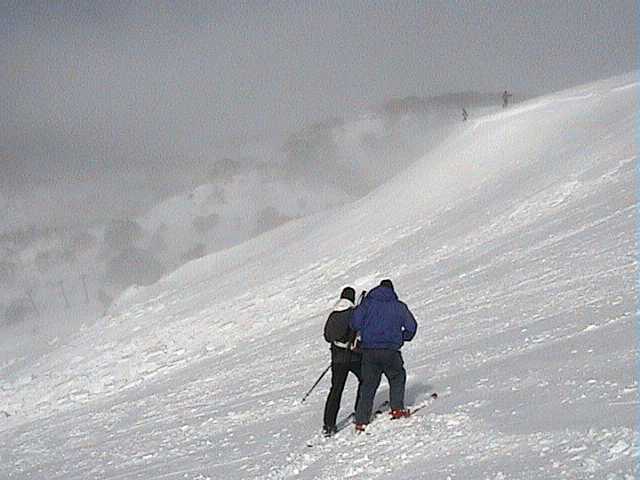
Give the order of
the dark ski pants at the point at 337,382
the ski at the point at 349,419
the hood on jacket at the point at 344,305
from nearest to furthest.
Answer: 1. the hood on jacket at the point at 344,305
2. the dark ski pants at the point at 337,382
3. the ski at the point at 349,419

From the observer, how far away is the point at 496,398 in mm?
8266

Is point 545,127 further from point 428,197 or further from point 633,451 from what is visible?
point 633,451

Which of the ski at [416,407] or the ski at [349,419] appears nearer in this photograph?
the ski at [416,407]

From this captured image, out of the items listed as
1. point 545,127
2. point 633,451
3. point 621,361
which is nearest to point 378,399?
point 621,361

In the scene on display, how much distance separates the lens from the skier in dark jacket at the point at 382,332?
328 inches

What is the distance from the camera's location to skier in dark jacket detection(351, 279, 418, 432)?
8.33 m

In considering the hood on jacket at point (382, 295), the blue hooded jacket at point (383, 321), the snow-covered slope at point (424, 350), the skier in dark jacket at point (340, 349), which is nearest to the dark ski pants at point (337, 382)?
the skier in dark jacket at point (340, 349)

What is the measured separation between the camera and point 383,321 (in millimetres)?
8312

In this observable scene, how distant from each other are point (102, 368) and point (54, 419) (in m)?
4.13

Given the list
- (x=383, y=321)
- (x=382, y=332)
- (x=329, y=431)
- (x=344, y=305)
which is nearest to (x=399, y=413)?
(x=329, y=431)

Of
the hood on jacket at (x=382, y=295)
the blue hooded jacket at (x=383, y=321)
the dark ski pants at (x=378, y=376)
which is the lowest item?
the dark ski pants at (x=378, y=376)

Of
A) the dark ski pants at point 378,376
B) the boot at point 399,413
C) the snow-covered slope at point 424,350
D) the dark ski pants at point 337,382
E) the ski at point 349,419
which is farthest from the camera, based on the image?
the ski at point 349,419

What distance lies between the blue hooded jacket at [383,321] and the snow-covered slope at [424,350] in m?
0.96

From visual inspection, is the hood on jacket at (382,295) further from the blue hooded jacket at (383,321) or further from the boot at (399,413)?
the boot at (399,413)
